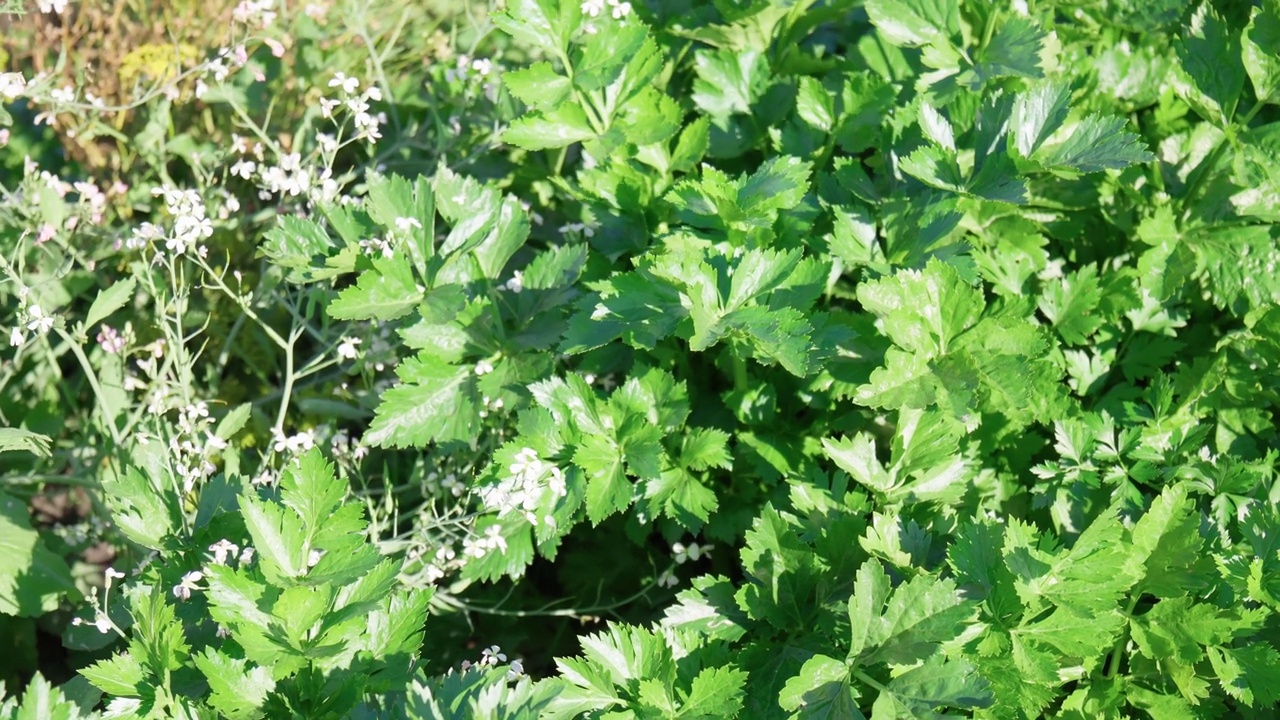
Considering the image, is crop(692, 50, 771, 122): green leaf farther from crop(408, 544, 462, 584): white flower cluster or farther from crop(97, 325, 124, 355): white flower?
crop(97, 325, 124, 355): white flower

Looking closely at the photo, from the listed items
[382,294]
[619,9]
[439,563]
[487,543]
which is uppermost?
[619,9]

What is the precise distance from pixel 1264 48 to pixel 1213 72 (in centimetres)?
9

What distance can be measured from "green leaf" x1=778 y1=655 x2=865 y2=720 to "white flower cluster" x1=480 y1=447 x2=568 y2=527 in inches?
19.2

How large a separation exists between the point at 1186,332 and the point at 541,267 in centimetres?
128

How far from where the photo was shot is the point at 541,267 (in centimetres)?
200

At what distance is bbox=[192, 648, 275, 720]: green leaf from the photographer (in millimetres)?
1493

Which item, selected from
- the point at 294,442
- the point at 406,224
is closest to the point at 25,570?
the point at 294,442

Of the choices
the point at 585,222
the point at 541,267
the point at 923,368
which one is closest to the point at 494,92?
the point at 585,222

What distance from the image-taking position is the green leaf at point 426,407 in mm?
1880

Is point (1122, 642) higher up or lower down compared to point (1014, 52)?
lower down

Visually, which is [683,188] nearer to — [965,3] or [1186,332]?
[965,3]

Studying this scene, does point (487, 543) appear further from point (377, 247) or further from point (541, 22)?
point (541, 22)

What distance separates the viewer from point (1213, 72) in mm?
2023

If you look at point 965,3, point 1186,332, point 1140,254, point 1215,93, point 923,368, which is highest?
point 965,3
